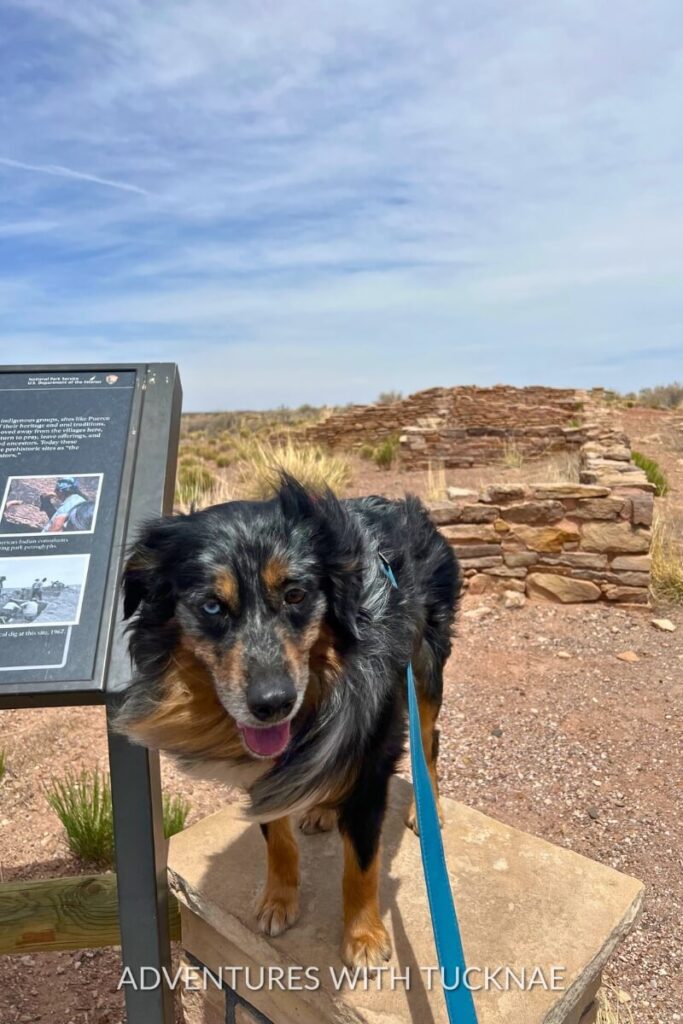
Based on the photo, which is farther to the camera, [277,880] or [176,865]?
[176,865]

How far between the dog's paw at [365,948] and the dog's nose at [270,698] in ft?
3.03

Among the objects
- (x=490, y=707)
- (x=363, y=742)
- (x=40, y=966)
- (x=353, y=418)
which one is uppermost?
(x=353, y=418)

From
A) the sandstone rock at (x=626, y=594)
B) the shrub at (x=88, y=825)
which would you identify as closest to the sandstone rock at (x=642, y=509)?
the sandstone rock at (x=626, y=594)

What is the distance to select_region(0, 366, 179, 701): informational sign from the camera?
5.92 ft

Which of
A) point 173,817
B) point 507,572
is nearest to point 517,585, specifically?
point 507,572

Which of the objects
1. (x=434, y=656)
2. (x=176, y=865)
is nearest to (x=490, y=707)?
(x=434, y=656)

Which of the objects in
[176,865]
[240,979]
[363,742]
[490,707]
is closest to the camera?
[363,742]

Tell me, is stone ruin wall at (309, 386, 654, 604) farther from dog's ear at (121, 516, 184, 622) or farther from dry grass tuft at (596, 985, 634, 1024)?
dog's ear at (121, 516, 184, 622)

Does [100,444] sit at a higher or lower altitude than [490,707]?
higher

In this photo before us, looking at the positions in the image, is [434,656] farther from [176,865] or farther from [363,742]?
[176,865]

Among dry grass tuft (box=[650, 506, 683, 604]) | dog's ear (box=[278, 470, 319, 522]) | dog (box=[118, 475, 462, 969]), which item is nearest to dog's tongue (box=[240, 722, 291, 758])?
dog (box=[118, 475, 462, 969])

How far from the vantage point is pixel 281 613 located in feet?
5.65

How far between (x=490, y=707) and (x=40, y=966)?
317 centimetres

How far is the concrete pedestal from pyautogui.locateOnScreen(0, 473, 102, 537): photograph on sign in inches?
52.1
